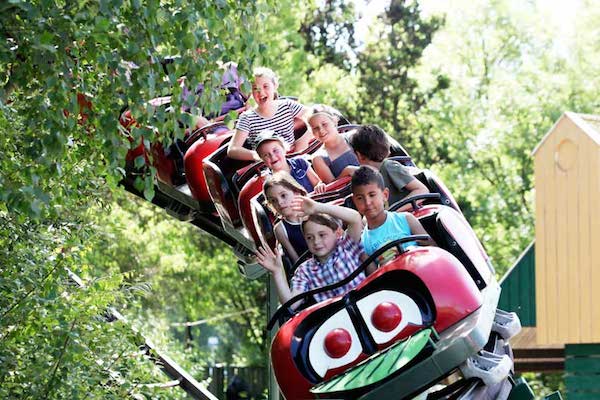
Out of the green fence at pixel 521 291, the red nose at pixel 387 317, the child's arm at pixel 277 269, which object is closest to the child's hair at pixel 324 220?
the child's arm at pixel 277 269

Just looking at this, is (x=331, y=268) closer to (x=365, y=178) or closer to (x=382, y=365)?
(x=365, y=178)

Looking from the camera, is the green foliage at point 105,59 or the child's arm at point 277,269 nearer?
the green foliage at point 105,59

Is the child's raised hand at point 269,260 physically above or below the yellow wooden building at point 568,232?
above

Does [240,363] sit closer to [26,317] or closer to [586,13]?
[586,13]

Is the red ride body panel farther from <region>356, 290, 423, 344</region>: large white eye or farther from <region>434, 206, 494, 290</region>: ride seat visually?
<region>356, 290, 423, 344</region>: large white eye

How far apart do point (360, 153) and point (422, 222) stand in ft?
2.19

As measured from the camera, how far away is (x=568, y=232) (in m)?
9.45

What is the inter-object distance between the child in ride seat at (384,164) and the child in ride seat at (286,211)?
1.06ft

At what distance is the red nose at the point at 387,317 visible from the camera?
444 centimetres

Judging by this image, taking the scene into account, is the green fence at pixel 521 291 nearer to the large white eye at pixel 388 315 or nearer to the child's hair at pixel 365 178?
the child's hair at pixel 365 178

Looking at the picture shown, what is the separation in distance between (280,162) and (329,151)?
241mm

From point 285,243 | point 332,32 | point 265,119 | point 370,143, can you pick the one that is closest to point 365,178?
point 370,143

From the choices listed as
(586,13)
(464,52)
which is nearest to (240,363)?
(464,52)

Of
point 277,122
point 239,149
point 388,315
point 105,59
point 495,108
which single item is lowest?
point 495,108
